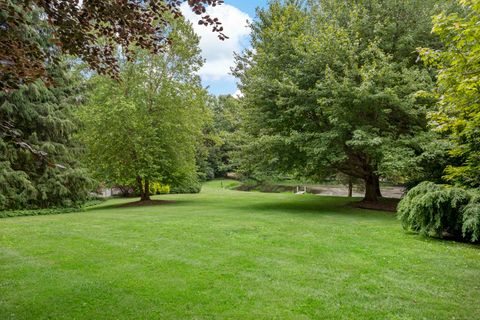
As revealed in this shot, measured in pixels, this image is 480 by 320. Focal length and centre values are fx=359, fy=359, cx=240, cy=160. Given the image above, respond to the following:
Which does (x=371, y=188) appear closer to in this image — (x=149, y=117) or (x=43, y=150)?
(x=149, y=117)

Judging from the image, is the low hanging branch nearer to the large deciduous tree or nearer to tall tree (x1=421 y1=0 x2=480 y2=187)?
tall tree (x1=421 y1=0 x2=480 y2=187)

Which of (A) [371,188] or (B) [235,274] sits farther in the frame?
(A) [371,188]

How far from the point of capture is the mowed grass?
409cm

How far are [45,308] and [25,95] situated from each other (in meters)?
13.8

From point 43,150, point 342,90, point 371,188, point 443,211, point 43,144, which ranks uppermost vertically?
point 342,90

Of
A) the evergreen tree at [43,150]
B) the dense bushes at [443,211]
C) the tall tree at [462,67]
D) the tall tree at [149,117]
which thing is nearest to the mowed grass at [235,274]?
the dense bushes at [443,211]

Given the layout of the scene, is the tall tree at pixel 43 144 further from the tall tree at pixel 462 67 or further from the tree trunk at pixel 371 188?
the tall tree at pixel 462 67

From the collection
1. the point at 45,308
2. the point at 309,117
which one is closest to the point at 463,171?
the point at 45,308

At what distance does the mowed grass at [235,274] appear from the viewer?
13.4ft

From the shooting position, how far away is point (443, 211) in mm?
8023

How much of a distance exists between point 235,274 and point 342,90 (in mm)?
8757

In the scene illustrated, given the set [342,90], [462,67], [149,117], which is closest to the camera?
[462,67]

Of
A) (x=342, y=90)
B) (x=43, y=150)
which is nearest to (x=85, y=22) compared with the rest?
(x=342, y=90)

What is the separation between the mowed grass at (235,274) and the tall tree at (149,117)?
26.7 feet
